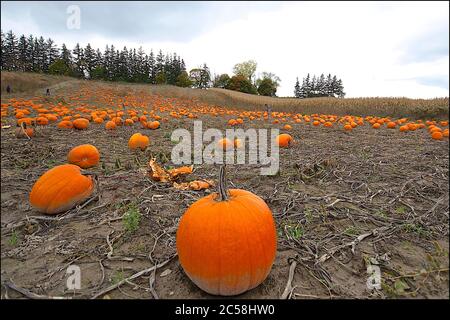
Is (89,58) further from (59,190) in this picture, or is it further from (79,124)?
(59,190)

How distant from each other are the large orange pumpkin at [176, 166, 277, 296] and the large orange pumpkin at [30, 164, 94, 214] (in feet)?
5.37

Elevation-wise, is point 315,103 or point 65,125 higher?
point 315,103

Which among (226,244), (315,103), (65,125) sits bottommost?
(226,244)

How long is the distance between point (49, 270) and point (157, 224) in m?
0.98

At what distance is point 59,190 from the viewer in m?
2.82

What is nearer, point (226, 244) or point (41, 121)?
point (226, 244)

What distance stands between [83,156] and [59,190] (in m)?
1.51

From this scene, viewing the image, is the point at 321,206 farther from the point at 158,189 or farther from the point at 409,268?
the point at 158,189

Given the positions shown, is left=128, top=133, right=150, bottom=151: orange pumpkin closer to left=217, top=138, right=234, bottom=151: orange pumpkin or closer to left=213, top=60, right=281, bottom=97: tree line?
left=217, top=138, right=234, bottom=151: orange pumpkin

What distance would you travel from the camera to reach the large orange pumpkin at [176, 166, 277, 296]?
175cm

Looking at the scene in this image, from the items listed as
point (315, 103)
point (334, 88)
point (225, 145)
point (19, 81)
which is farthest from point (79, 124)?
point (334, 88)

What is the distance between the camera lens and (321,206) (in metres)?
3.09
